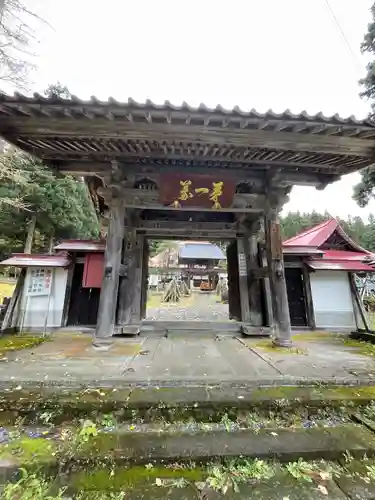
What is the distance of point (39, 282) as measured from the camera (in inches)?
264

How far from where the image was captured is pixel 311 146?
13.1 feet

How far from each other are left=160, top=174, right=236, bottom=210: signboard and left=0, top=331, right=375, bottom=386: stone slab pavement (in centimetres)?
282

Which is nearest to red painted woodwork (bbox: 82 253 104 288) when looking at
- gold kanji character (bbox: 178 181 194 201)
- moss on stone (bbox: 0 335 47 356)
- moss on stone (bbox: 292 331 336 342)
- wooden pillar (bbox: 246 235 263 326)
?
moss on stone (bbox: 0 335 47 356)

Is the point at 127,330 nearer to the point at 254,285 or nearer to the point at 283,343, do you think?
the point at 283,343

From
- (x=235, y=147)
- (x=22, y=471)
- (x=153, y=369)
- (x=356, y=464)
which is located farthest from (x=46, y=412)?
(x=235, y=147)

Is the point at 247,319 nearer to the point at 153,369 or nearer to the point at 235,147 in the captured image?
the point at 153,369

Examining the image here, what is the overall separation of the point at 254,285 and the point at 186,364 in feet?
11.6

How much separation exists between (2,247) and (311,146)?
2349 centimetres

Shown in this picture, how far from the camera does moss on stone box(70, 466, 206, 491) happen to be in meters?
1.65

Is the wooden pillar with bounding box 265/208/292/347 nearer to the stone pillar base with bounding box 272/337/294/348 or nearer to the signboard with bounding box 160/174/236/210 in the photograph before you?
the stone pillar base with bounding box 272/337/294/348

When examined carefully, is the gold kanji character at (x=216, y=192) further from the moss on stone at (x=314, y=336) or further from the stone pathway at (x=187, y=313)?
the stone pathway at (x=187, y=313)

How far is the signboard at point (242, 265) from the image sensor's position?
6.51m

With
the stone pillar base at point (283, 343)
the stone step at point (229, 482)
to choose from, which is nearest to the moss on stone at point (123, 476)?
the stone step at point (229, 482)

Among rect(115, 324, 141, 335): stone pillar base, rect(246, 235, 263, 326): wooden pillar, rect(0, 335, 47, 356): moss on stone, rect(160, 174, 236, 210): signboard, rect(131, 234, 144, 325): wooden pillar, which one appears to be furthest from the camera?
rect(246, 235, 263, 326): wooden pillar
